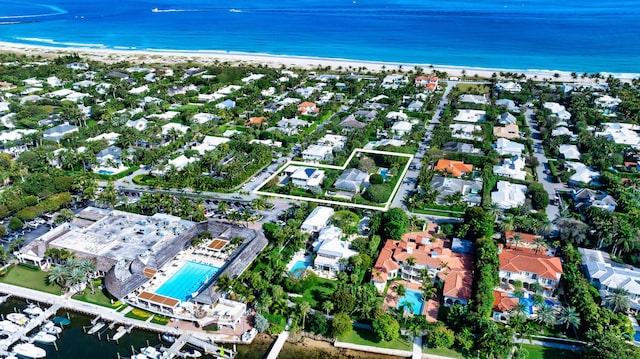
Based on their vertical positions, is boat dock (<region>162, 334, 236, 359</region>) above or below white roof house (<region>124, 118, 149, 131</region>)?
below

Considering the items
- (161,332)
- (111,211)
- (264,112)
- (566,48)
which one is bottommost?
(161,332)

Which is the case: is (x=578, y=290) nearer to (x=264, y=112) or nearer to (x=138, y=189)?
(x=138, y=189)

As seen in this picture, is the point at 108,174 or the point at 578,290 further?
the point at 108,174

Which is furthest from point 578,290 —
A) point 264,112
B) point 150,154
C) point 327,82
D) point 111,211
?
point 327,82

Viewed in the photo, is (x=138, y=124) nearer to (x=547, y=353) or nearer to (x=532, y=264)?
(x=532, y=264)

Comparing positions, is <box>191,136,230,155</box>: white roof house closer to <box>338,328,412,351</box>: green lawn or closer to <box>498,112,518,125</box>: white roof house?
<box>338,328,412,351</box>: green lawn

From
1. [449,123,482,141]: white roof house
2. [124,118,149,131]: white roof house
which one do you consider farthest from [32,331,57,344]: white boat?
[449,123,482,141]: white roof house

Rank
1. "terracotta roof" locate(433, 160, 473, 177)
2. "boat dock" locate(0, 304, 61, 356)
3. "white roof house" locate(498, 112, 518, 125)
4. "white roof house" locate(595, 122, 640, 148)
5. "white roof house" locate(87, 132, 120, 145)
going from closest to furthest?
1. "boat dock" locate(0, 304, 61, 356)
2. "terracotta roof" locate(433, 160, 473, 177)
3. "white roof house" locate(595, 122, 640, 148)
4. "white roof house" locate(87, 132, 120, 145)
5. "white roof house" locate(498, 112, 518, 125)
